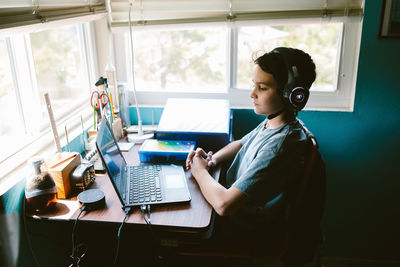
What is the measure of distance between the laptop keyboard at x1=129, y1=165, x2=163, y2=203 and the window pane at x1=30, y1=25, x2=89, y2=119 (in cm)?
65

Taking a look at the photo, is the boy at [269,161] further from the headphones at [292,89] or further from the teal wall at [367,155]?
the teal wall at [367,155]

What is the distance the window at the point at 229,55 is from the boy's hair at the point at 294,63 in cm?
68

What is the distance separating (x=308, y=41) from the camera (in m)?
1.96

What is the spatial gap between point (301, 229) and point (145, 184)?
637 millimetres

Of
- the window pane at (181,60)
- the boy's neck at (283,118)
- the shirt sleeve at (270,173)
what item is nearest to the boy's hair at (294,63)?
the boy's neck at (283,118)

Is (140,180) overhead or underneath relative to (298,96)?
underneath

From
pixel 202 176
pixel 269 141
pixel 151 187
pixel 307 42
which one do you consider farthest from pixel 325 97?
pixel 151 187

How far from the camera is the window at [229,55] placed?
1897 millimetres

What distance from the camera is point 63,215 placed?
1.16 meters

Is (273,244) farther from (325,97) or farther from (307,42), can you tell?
(307,42)

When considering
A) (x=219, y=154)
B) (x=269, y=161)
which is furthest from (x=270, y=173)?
(x=219, y=154)

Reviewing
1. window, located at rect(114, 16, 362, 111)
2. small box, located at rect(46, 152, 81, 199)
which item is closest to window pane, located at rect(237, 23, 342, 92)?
window, located at rect(114, 16, 362, 111)

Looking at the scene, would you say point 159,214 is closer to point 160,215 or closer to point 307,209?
point 160,215

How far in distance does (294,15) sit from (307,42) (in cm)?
21
